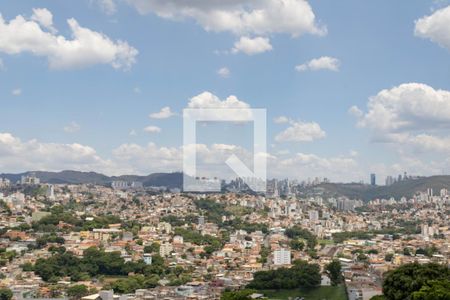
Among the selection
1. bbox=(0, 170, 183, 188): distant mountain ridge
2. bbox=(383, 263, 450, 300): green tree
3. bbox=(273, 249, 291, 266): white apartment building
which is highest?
bbox=(0, 170, 183, 188): distant mountain ridge

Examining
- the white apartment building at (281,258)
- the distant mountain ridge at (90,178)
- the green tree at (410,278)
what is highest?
the distant mountain ridge at (90,178)

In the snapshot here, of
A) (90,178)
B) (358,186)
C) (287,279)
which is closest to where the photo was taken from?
(287,279)

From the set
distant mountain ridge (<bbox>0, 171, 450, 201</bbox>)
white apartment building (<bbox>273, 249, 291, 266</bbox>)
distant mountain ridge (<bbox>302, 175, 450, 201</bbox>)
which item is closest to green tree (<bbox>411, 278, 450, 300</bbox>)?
white apartment building (<bbox>273, 249, 291, 266</bbox>)

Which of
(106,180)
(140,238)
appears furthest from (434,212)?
(106,180)

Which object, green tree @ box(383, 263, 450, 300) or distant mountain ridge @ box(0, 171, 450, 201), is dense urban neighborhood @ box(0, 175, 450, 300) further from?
distant mountain ridge @ box(0, 171, 450, 201)

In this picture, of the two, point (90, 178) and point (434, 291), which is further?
point (90, 178)

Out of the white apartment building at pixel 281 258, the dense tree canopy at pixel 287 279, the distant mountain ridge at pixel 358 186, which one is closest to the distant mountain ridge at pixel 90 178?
the distant mountain ridge at pixel 358 186

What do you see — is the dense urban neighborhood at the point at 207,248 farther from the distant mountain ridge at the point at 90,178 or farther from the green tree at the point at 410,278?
the distant mountain ridge at the point at 90,178

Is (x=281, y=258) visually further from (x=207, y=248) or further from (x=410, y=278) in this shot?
(x=410, y=278)

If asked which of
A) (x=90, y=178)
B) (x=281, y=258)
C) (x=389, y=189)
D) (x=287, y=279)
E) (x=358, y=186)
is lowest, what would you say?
(x=281, y=258)

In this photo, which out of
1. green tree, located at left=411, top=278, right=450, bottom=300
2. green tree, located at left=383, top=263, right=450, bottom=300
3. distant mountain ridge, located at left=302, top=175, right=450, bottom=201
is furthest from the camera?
distant mountain ridge, located at left=302, top=175, right=450, bottom=201

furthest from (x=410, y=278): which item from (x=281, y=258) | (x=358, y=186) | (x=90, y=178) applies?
(x=90, y=178)

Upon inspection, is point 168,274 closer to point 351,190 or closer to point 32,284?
point 32,284
